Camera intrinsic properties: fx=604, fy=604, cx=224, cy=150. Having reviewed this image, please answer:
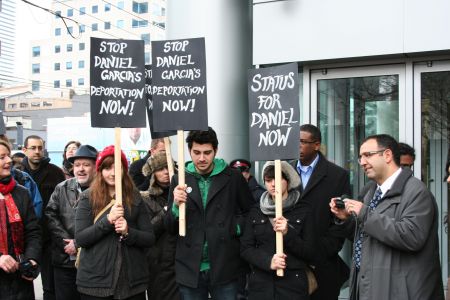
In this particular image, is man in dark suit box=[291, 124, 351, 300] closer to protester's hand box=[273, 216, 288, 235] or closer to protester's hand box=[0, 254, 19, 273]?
protester's hand box=[273, 216, 288, 235]

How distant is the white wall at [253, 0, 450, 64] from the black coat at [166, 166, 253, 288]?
2.72m

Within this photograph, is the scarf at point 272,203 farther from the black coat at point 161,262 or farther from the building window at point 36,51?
the building window at point 36,51

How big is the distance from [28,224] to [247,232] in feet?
6.38

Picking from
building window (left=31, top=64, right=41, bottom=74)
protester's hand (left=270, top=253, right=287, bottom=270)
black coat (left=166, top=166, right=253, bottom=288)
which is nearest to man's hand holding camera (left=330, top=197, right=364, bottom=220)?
protester's hand (left=270, top=253, right=287, bottom=270)

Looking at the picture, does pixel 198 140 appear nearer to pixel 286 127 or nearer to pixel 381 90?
pixel 286 127

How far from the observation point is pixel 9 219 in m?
5.12

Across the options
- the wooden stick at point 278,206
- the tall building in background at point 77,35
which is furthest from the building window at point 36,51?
the wooden stick at point 278,206

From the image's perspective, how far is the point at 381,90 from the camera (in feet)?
24.0

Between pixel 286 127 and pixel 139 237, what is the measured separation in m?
→ 1.49

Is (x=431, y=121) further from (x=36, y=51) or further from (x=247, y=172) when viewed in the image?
(x=36, y=51)

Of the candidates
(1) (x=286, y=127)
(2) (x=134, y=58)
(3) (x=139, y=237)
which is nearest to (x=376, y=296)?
(1) (x=286, y=127)

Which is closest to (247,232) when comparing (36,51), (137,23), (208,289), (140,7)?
(208,289)

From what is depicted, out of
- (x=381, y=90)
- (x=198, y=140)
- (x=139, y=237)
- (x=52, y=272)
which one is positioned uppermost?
(x=381, y=90)

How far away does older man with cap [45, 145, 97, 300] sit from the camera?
597cm
